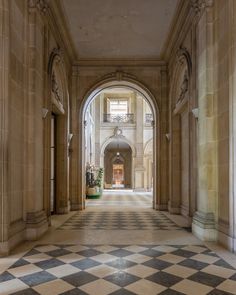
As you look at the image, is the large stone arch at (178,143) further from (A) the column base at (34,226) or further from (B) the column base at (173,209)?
(A) the column base at (34,226)

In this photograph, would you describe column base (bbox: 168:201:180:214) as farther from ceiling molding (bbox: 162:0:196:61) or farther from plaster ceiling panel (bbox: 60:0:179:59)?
plaster ceiling panel (bbox: 60:0:179:59)

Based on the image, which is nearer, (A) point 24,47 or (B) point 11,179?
(B) point 11,179

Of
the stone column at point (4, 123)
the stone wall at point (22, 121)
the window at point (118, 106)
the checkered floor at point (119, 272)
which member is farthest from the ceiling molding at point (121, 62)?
the window at point (118, 106)

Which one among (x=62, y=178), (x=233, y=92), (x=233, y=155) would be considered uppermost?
(x=233, y=92)

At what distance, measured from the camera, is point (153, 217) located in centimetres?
873

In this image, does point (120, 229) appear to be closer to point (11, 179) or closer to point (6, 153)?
point (11, 179)

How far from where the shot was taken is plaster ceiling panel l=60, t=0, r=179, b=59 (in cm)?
768

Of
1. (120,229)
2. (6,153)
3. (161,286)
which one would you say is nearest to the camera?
(161,286)

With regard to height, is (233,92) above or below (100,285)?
above

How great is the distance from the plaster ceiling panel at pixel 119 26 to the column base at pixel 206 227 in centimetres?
A: 498

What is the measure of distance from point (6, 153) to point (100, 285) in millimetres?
2367

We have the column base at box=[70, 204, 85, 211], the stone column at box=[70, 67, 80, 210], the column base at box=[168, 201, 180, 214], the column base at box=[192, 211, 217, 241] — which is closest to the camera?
the column base at box=[192, 211, 217, 241]

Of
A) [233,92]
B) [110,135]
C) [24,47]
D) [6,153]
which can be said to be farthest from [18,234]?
[110,135]

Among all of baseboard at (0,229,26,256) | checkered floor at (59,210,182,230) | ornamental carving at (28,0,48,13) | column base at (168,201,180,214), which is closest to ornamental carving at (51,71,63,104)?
ornamental carving at (28,0,48,13)
